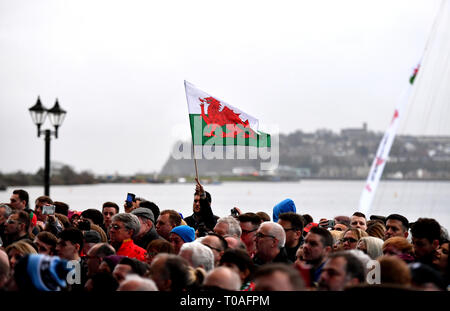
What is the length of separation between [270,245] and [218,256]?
2.27 feet

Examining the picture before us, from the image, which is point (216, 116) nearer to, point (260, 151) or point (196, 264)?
point (260, 151)

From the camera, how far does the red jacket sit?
788 centimetres

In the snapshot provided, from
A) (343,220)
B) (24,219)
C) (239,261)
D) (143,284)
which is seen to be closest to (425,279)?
(239,261)

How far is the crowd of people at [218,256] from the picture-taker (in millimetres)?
4930

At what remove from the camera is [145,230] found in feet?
29.4

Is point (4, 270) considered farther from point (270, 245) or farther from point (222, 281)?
point (270, 245)

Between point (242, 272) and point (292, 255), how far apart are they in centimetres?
216

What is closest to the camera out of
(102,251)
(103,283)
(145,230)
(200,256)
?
(103,283)

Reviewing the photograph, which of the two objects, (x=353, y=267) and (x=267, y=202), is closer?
(x=353, y=267)

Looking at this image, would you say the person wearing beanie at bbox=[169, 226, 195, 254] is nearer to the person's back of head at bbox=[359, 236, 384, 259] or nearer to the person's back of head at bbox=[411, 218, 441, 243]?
the person's back of head at bbox=[359, 236, 384, 259]

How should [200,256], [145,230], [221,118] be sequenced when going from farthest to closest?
[221,118] < [145,230] < [200,256]

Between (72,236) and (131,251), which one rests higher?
(72,236)

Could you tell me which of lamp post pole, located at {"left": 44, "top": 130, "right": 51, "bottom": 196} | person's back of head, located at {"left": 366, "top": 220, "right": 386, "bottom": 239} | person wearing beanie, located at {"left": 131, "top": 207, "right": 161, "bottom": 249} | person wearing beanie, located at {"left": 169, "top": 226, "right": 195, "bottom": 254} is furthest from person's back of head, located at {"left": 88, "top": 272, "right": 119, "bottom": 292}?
lamp post pole, located at {"left": 44, "top": 130, "right": 51, "bottom": 196}
